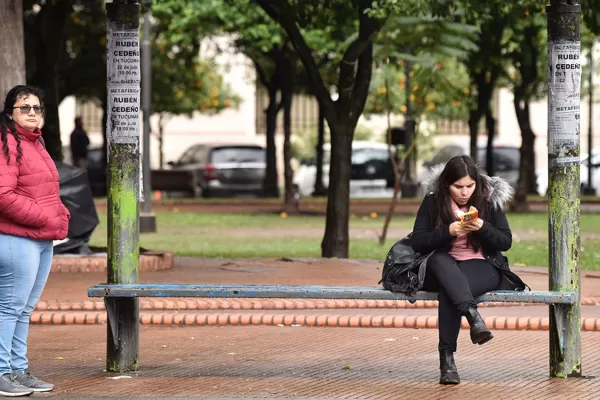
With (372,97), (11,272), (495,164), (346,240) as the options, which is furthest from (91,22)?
(11,272)

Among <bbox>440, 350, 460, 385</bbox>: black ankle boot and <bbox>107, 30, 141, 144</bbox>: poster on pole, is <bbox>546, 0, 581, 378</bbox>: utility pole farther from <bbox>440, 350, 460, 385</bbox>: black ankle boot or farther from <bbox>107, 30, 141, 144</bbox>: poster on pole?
<bbox>107, 30, 141, 144</bbox>: poster on pole

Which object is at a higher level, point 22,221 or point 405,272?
point 22,221

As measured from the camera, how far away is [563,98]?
332 inches

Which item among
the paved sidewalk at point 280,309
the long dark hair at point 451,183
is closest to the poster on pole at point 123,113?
the long dark hair at point 451,183

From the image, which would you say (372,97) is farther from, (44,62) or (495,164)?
(44,62)

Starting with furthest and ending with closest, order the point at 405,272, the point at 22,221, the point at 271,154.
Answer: the point at 271,154, the point at 405,272, the point at 22,221

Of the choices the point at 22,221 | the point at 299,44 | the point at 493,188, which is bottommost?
the point at 22,221

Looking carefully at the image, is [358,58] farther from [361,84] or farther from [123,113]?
[123,113]

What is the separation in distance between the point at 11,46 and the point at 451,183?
6.52 meters

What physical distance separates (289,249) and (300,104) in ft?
148

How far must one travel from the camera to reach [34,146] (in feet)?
26.3

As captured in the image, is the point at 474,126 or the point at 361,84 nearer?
the point at 361,84

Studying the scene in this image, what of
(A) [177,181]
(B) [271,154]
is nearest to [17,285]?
(B) [271,154]

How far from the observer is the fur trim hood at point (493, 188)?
331 inches
